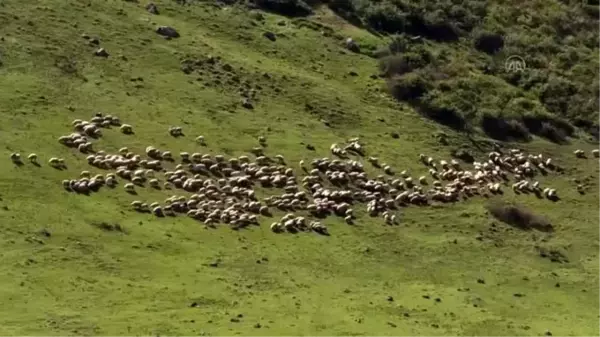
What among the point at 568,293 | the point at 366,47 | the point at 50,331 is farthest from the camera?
the point at 366,47

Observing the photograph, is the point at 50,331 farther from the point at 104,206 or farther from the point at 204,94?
the point at 204,94

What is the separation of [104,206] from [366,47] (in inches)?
1086

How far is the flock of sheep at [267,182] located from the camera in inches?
1711

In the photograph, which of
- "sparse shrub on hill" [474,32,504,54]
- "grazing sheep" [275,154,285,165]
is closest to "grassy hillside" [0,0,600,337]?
"grazing sheep" [275,154,285,165]

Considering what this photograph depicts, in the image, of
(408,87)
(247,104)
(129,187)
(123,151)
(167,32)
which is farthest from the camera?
(408,87)

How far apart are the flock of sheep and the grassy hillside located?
482 millimetres

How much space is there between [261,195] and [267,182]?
119 cm

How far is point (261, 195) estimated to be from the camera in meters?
45.6

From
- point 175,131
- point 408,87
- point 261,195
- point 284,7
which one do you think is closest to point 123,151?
point 175,131

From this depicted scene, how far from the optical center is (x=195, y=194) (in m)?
44.2

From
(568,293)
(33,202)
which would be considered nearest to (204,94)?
(33,202)

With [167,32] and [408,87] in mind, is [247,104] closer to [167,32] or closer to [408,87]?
[167,32]

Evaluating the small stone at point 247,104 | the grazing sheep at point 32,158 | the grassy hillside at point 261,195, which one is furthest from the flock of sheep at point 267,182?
the small stone at point 247,104

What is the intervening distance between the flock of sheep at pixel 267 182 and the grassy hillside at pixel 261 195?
1.58 ft
